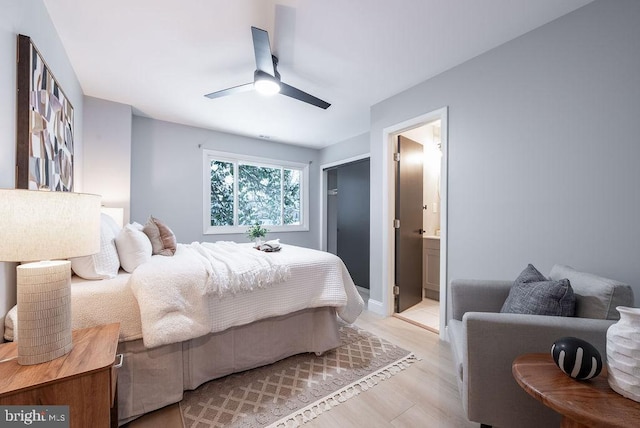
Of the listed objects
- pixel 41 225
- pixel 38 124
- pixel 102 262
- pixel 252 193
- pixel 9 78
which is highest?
pixel 9 78

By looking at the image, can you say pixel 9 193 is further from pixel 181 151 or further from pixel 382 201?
pixel 181 151

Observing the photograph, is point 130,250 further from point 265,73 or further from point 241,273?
point 265,73

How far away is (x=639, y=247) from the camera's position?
4.82ft

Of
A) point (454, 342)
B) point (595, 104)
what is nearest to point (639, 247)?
point (595, 104)

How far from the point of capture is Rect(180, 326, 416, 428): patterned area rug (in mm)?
1503

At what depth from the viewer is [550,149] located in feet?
5.96

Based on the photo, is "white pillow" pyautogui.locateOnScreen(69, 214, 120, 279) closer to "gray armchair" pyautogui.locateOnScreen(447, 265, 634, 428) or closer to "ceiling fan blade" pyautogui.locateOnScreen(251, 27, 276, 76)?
"ceiling fan blade" pyautogui.locateOnScreen(251, 27, 276, 76)

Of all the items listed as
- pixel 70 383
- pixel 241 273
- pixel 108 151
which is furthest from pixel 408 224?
pixel 108 151

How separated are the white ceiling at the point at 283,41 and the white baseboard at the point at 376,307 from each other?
2.46 metres

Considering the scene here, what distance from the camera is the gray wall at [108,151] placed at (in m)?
2.95

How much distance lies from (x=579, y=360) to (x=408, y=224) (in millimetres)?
2345

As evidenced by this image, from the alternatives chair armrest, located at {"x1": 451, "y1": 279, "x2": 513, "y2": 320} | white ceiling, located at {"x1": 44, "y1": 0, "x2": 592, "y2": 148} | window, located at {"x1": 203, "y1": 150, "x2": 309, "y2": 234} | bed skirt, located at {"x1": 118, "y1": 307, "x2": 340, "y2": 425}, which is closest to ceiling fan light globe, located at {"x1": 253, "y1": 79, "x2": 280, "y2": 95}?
white ceiling, located at {"x1": 44, "y1": 0, "x2": 592, "y2": 148}

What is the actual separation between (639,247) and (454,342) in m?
1.18

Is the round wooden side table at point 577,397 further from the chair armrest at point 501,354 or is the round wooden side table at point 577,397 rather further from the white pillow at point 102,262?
the white pillow at point 102,262
